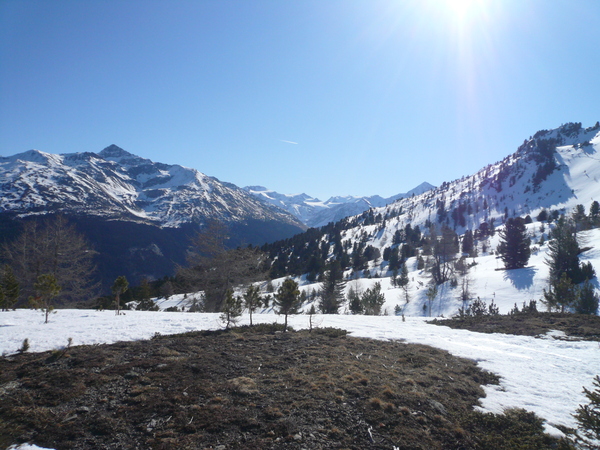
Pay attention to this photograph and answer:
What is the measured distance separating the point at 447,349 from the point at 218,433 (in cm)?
1515

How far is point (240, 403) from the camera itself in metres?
8.49

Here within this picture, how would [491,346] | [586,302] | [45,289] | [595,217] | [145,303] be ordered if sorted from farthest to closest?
[595,217], [145,303], [586,302], [491,346], [45,289]

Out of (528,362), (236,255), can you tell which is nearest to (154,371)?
(528,362)

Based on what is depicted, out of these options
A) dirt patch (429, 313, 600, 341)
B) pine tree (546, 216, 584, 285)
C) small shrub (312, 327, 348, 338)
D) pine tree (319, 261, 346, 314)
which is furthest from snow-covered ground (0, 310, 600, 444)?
pine tree (546, 216, 584, 285)

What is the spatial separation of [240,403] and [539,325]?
25728 millimetres

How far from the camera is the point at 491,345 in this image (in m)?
18.0

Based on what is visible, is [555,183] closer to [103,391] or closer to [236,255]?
[236,255]

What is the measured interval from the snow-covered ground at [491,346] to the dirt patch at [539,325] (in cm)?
210

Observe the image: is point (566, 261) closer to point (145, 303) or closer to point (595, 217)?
point (145, 303)

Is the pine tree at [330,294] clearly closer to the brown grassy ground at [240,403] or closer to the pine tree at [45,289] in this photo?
the brown grassy ground at [240,403]

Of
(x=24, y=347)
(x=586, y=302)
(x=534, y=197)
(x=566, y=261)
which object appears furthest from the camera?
(x=534, y=197)

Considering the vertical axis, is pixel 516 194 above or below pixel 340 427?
above

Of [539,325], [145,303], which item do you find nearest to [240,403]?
[539,325]

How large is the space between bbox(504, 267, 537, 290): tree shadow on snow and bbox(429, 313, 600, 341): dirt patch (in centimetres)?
2316
